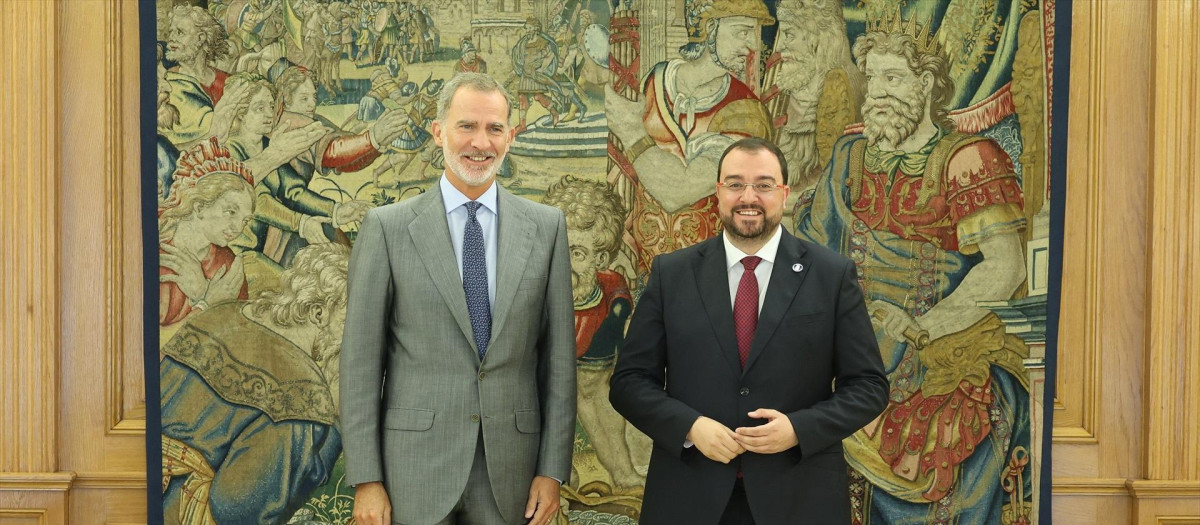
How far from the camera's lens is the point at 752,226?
99.0 inches

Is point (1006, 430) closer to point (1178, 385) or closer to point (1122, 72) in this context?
point (1178, 385)

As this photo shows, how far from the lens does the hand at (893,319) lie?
11.0ft

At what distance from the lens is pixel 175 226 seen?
10.8 ft

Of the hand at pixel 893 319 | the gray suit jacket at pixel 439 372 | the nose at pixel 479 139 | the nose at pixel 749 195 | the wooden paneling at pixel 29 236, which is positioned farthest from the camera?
the hand at pixel 893 319

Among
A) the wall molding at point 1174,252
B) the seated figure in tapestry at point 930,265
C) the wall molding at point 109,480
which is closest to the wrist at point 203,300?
the wall molding at point 109,480

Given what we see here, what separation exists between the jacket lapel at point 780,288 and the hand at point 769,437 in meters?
0.16

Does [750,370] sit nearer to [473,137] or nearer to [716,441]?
[716,441]

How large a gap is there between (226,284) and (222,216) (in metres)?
0.24

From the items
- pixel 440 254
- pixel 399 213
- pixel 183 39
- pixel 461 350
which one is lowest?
pixel 461 350

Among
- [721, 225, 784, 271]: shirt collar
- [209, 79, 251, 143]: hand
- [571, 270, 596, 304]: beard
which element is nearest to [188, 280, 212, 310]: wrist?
[209, 79, 251, 143]: hand

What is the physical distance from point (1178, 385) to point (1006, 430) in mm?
623

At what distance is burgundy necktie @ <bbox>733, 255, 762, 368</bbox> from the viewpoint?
248 centimetres

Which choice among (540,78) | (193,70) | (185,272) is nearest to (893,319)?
(540,78)

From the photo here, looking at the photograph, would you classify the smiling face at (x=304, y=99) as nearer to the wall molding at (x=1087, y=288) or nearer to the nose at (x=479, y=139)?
the nose at (x=479, y=139)
